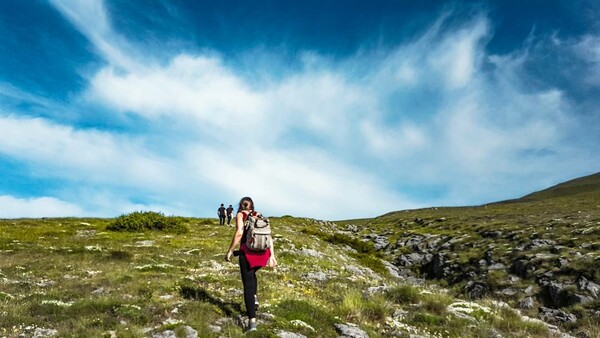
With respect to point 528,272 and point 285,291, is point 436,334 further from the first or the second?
point 528,272

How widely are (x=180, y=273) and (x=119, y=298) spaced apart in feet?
17.9

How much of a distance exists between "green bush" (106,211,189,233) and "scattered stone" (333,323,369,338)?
→ 112ft

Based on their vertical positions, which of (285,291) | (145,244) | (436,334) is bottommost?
(436,334)

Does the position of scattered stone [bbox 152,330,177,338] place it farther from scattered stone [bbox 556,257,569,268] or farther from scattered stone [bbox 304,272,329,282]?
scattered stone [bbox 556,257,569,268]

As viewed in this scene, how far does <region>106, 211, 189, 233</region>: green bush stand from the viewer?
42.6 meters

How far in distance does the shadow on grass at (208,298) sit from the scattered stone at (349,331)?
3009 mm

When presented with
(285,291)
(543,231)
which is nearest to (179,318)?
(285,291)

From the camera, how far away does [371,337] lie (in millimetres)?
10945

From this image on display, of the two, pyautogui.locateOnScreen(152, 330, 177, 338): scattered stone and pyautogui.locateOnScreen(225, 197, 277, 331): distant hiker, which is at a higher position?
pyautogui.locateOnScreen(225, 197, 277, 331): distant hiker

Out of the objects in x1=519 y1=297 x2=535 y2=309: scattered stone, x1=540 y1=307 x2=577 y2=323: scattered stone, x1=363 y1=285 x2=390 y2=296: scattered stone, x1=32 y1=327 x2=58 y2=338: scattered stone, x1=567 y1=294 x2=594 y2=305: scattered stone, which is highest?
x1=363 y1=285 x2=390 y2=296: scattered stone

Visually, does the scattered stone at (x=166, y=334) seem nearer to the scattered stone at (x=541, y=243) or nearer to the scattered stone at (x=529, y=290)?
the scattered stone at (x=529, y=290)

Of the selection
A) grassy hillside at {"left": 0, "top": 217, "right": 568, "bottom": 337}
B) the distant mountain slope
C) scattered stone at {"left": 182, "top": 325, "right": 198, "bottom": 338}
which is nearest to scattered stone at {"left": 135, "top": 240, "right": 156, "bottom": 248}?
grassy hillside at {"left": 0, "top": 217, "right": 568, "bottom": 337}

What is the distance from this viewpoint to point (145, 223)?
43.7 m

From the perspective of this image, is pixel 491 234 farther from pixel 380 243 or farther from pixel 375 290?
pixel 375 290
